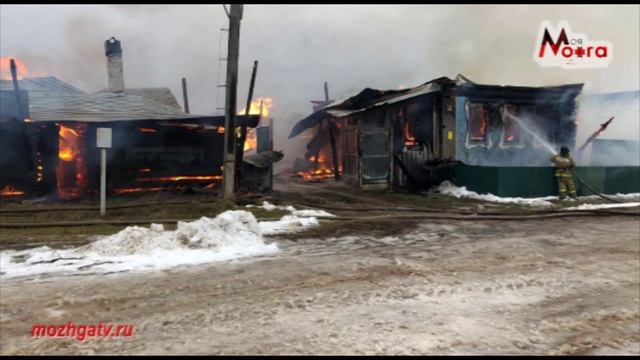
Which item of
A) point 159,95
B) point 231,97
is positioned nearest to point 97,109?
point 231,97

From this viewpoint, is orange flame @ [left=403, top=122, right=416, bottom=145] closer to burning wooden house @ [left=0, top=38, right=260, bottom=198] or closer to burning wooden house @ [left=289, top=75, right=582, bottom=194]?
burning wooden house @ [left=289, top=75, right=582, bottom=194]

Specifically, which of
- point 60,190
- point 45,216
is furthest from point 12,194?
point 45,216

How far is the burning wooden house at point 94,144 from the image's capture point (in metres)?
12.8

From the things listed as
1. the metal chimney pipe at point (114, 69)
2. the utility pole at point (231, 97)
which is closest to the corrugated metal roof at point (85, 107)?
the metal chimney pipe at point (114, 69)

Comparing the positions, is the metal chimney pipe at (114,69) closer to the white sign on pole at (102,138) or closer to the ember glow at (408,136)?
the white sign on pole at (102,138)

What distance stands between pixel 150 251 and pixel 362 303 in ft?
11.3

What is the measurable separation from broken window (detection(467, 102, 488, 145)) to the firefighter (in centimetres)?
351

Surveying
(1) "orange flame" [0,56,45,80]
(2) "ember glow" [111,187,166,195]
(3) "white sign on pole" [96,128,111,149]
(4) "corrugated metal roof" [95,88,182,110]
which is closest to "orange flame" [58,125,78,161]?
(2) "ember glow" [111,187,166,195]

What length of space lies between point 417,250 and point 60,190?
11113mm

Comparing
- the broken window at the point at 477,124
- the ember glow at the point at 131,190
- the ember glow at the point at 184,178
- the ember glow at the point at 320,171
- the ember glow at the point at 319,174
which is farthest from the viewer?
the ember glow at the point at 320,171

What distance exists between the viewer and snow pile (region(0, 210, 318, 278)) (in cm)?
592

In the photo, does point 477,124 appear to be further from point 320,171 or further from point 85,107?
point 85,107

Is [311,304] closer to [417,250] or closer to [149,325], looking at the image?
[149,325]

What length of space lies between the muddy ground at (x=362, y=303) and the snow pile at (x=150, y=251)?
392 mm
